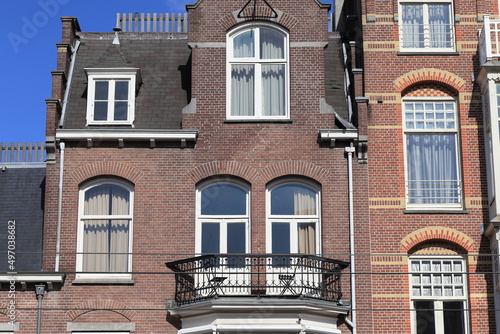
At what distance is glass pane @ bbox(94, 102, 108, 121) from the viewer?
27062 mm

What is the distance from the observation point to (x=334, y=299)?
24797 mm

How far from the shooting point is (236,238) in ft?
84.9

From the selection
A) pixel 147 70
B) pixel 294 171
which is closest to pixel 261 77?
pixel 294 171

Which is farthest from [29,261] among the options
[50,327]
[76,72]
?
[76,72]

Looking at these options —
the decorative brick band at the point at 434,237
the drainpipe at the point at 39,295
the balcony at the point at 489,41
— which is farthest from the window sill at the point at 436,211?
the drainpipe at the point at 39,295

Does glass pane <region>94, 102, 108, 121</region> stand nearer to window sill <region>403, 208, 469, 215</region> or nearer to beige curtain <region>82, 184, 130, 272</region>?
beige curtain <region>82, 184, 130, 272</region>

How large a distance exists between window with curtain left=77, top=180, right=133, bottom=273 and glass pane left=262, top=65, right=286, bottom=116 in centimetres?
422

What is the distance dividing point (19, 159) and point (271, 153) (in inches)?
311

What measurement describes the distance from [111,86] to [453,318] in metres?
10.7

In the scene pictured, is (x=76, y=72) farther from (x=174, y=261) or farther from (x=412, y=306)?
(x=412, y=306)

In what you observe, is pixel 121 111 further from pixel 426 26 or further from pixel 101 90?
pixel 426 26

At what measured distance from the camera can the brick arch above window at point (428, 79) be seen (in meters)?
26.9

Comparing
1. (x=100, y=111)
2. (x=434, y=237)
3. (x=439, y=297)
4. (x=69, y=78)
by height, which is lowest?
(x=439, y=297)

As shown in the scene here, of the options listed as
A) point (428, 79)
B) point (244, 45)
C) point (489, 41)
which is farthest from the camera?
point (244, 45)
